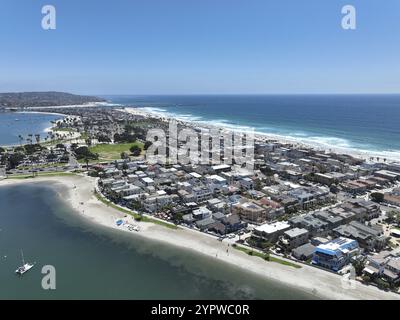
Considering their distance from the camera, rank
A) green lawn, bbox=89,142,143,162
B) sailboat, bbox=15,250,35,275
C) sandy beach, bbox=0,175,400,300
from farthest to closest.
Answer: green lawn, bbox=89,142,143,162 → sailboat, bbox=15,250,35,275 → sandy beach, bbox=0,175,400,300

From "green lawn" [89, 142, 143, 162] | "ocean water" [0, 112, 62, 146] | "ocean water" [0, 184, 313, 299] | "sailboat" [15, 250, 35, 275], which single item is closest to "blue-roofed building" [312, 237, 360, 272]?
"ocean water" [0, 184, 313, 299]

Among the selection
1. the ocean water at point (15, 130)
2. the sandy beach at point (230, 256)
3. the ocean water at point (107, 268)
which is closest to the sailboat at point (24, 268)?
the ocean water at point (107, 268)

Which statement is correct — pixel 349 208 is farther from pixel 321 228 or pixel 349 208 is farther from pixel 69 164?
pixel 69 164

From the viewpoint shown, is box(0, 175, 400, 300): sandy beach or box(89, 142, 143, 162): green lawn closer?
box(0, 175, 400, 300): sandy beach

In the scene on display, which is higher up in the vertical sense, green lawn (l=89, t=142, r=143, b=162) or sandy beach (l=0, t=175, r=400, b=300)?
green lawn (l=89, t=142, r=143, b=162)

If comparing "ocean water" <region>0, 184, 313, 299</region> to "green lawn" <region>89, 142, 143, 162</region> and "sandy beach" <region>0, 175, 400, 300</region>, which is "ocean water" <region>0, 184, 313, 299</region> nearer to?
"sandy beach" <region>0, 175, 400, 300</region>

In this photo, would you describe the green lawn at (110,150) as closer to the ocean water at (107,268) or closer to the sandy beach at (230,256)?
the sandy beach at (230,256)

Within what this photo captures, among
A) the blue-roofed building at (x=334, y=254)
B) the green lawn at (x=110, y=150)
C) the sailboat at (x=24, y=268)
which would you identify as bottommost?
the sailboat at (x=24, y=268)

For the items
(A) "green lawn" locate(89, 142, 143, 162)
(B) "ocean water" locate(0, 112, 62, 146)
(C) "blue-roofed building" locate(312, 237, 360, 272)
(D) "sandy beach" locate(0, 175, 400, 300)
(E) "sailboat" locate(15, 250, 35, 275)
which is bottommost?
(E) "sailboat" locate(15, 250, 35, 275)
